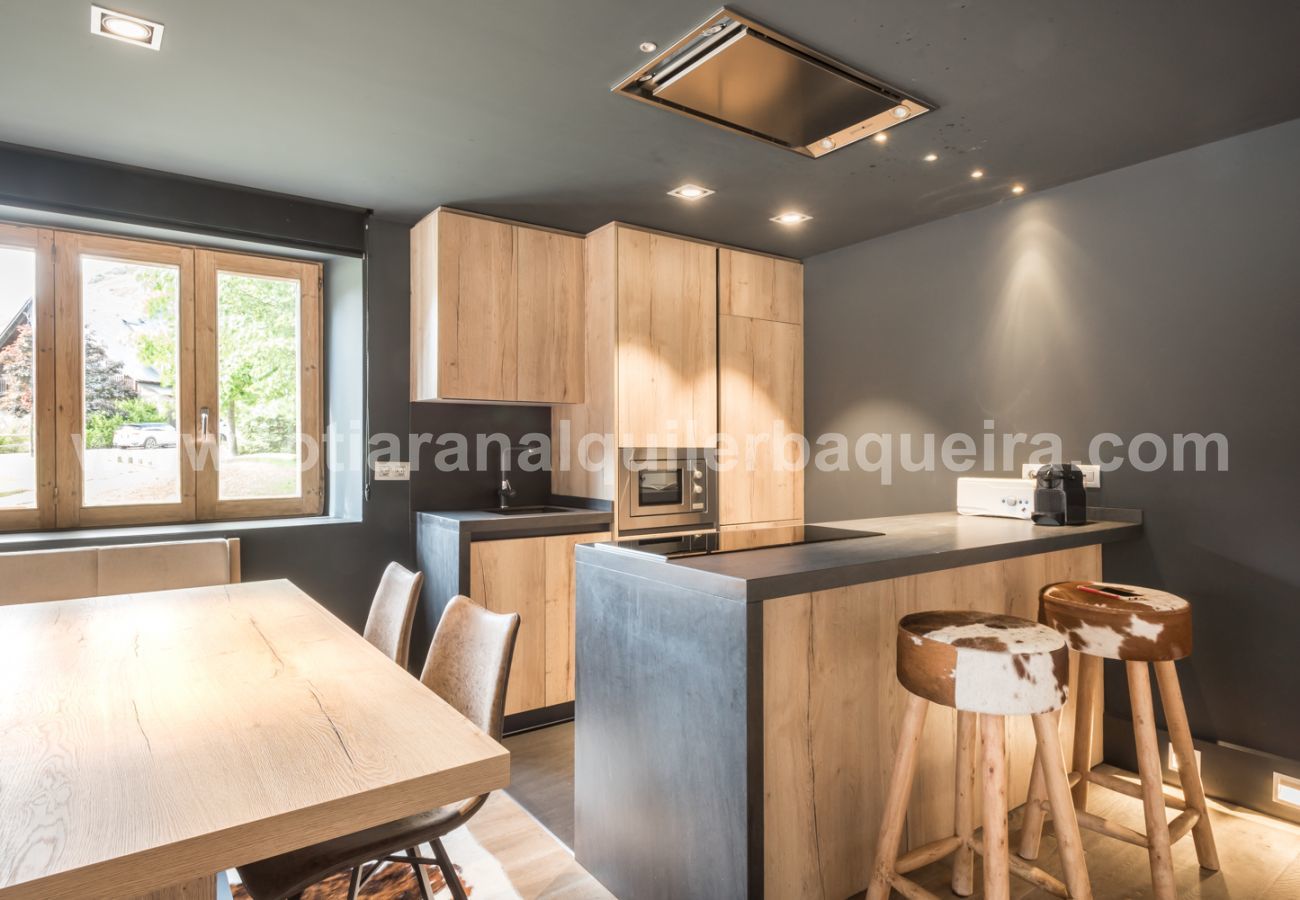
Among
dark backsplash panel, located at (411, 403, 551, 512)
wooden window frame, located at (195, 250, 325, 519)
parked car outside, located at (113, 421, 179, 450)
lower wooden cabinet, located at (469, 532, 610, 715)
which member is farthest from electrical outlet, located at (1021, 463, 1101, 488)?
parked car outside, located at (113, 421, 179, 450)

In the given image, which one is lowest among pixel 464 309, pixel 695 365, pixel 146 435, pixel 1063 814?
pixel 1063 814

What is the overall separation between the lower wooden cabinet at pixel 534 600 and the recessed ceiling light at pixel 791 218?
178cm

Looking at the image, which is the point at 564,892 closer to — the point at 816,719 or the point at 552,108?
the point at 816,719

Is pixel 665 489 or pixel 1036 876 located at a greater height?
pixel 665 489

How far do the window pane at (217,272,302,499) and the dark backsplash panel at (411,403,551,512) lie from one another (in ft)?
2.03

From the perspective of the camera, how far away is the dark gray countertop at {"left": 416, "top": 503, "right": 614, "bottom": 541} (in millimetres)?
3133

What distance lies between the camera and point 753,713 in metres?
1.59

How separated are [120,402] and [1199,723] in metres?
4.50

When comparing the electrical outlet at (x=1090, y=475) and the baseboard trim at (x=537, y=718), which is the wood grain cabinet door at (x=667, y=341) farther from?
the electrical outlet at (x=1090, y=475)

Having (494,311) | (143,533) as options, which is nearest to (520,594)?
(494,311)

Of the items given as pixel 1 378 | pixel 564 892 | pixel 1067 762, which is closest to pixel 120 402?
pixel 1 378

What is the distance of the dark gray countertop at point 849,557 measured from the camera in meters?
1.63

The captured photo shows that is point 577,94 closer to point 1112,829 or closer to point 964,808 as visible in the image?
point 964,808

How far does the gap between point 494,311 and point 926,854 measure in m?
2.72
